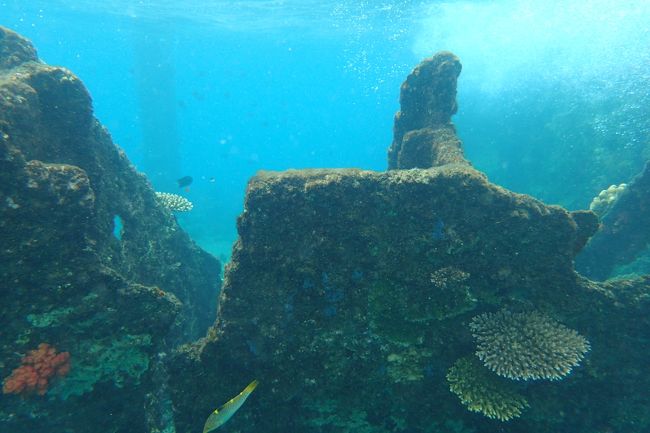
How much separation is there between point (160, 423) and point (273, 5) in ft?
119

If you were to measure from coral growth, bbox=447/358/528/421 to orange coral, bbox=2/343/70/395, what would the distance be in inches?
195

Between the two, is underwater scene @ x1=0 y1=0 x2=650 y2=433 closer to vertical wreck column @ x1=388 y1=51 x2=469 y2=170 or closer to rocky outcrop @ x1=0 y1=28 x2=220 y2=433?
rocky outcrop @ x1=0 y1=28 x2=220 y2=433

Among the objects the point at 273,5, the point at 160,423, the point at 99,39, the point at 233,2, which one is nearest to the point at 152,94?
the point at 233,2

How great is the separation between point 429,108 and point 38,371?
8952 millimetres

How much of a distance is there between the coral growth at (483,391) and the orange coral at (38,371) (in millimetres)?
4947

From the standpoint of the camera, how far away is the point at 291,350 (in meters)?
4.68

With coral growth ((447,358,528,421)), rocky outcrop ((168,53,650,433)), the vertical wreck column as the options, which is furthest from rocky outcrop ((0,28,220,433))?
the vertical wreck column

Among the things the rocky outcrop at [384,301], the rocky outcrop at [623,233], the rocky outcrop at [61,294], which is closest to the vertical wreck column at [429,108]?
the rocky outcrop at [384,301]

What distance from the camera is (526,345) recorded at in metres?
4.50

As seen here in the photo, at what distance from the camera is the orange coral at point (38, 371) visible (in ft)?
14.1

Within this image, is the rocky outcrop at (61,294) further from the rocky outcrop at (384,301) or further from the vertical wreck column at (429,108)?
the vertical wreck column at (429,108)

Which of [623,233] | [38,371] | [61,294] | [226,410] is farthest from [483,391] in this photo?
[623,233]

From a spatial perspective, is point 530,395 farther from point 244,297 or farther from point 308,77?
point 308,77

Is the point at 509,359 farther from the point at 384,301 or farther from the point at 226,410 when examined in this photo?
the point at 226,410
